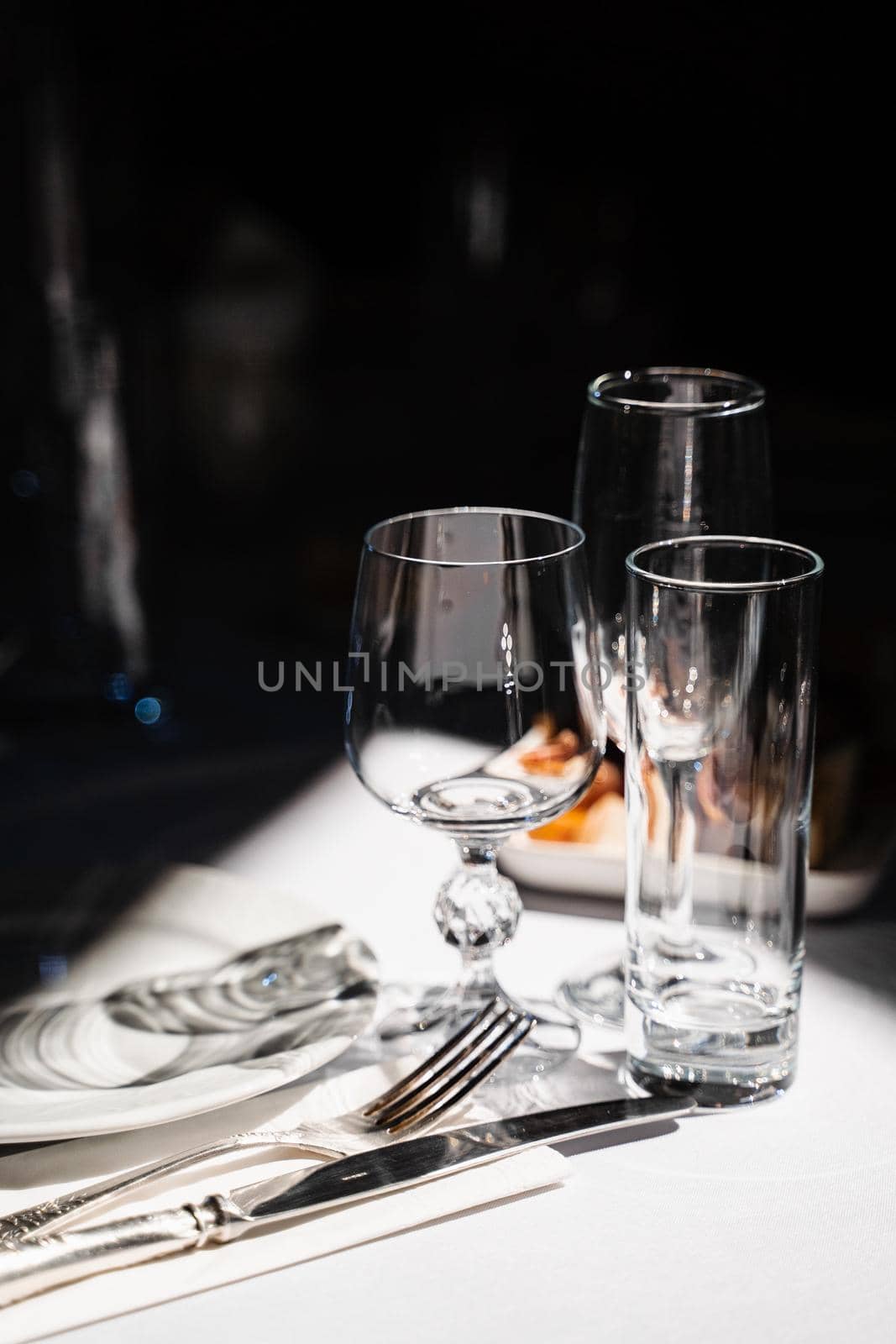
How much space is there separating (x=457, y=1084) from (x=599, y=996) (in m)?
0.11

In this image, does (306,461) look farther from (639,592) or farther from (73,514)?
(639,592)

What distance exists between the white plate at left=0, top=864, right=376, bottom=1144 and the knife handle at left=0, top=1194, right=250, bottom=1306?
5 cm

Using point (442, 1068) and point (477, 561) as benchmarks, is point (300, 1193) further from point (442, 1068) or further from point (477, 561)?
point (477, 561)

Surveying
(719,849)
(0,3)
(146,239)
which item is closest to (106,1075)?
(719,849)

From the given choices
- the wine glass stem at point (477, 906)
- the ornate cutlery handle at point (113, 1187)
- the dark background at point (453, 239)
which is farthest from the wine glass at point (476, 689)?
the dark background at point (453, 239)

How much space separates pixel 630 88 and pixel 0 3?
74 cm

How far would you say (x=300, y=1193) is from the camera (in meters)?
0.45

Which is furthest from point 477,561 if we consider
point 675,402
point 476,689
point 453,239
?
point 453,239

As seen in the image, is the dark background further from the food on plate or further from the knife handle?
the knife handle

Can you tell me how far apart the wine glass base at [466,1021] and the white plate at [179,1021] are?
3 centimetres

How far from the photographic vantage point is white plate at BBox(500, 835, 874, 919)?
66 cm

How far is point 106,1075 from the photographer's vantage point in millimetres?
541

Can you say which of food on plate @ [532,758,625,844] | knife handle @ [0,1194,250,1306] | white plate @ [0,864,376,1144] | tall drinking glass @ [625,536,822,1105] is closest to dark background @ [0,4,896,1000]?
food on plate @ [532,758,625,844]

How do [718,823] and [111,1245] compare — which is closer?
[111,1245]
